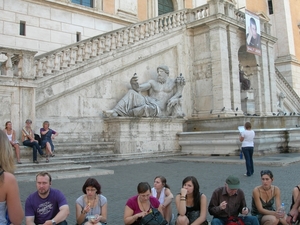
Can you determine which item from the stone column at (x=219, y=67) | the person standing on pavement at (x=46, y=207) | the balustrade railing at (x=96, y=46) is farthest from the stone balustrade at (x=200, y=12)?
the person standing on pavement at (x=46, y=207)

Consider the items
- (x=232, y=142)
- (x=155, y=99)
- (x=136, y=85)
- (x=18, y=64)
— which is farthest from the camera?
(x=155, y=99)

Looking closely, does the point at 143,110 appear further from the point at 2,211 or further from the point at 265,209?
the point at 2,211

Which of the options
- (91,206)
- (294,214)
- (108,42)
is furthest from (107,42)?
(294,214)

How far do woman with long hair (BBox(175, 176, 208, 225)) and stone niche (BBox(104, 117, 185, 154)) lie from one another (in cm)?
840

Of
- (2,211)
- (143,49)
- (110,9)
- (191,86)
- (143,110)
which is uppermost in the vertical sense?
(110,9)

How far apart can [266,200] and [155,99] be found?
10.5m

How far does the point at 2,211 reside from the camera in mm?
2762

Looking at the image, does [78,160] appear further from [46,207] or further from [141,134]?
[46,207]

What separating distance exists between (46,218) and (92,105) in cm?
947

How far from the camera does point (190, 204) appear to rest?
4.34m

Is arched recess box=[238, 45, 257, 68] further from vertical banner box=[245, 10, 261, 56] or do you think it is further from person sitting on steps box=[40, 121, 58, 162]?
person sitting on steps box=[40, 121, 58, 162]

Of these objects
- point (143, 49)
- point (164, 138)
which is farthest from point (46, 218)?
point (143, 49)

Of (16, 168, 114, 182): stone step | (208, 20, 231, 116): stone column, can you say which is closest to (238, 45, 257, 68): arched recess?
(208, 20, 231, 116): stone column

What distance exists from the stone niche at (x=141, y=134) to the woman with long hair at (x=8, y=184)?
9877 millimetres
